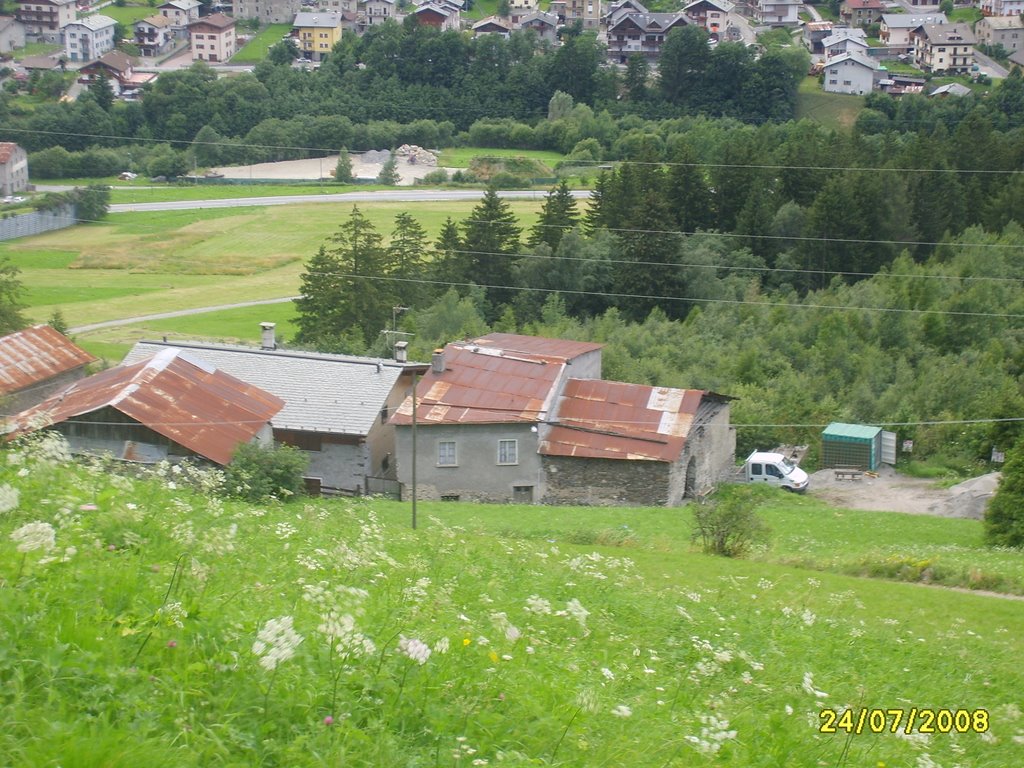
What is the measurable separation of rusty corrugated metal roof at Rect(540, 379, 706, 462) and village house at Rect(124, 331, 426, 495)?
381 cm

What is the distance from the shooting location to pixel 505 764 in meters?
4.77

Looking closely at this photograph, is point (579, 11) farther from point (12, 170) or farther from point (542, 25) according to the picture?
point (12, 170)

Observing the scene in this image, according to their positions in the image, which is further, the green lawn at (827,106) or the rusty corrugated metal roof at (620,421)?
the green lawn at (827,106)

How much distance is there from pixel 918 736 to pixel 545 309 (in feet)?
128

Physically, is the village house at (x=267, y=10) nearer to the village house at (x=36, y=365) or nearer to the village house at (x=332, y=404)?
the village house at (x=36, y=365)

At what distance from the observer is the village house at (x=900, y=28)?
370 ft

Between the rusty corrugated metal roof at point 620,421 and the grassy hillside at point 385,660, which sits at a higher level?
the grassy hillside at point 385,660

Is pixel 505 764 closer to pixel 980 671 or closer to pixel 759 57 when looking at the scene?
pixel 980 671

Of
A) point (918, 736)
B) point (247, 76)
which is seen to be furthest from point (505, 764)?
point (247, 76)

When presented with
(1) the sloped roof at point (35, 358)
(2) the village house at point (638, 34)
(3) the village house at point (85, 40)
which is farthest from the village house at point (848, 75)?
(1) the sloped roof at point (35, 358)

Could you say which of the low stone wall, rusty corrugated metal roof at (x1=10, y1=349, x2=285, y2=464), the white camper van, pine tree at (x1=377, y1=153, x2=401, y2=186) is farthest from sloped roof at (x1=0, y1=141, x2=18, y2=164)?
the white camper van

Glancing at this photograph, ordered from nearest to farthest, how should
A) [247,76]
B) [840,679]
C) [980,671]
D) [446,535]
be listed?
[840,679], [980,671], [446,535], [247,76]

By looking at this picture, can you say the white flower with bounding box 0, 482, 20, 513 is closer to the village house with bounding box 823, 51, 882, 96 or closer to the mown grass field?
the mown grass field
